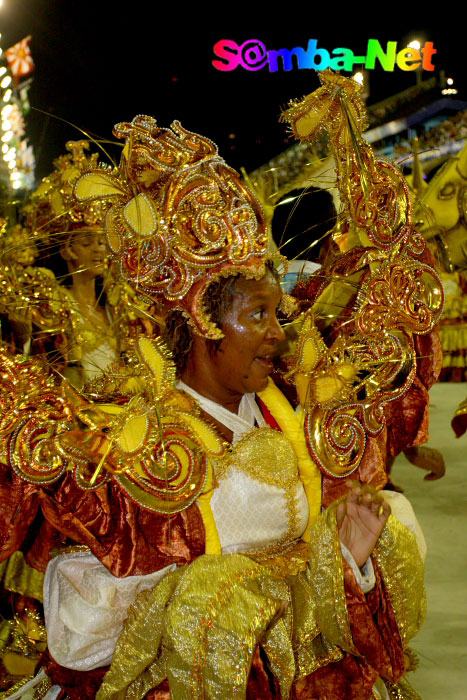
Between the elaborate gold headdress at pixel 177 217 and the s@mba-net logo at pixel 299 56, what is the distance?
6223 mm

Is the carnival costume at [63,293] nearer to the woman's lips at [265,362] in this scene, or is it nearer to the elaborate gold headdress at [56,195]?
the elaborate gold headdress at [56,195]

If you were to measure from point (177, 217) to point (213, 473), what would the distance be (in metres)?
0.57

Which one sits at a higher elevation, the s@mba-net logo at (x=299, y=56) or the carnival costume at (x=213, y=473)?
the s@mba-net logo at (x=299, y=56)

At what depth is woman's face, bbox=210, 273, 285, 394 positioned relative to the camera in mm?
1558

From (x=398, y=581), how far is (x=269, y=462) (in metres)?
0.37

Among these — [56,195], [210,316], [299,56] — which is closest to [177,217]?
[210,316]

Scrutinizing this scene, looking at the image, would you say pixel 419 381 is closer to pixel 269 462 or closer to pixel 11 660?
pixel 269 462

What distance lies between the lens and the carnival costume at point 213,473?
1383 mm

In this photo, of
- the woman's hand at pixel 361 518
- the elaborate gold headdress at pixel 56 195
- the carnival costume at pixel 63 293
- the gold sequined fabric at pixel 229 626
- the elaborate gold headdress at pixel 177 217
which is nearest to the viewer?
the gold sequined fabric at pixel 229 626

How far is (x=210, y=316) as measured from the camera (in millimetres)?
1578

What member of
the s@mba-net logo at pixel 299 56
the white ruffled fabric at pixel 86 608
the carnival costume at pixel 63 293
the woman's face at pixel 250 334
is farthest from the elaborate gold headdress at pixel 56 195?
the s@mba-net logo at pixel 299 56

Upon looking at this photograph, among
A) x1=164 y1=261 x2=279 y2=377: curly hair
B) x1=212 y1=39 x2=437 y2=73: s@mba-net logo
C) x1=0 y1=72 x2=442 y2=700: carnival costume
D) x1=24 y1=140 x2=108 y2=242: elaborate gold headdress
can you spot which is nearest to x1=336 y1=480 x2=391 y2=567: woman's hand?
x1=0 y1=72 x2=442 y2=700: carnival costume

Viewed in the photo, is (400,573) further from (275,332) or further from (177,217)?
(177,217)

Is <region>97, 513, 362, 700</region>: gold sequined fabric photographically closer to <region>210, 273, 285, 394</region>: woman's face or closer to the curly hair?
<region>210, 273, 285, 394</region>: woman's face
